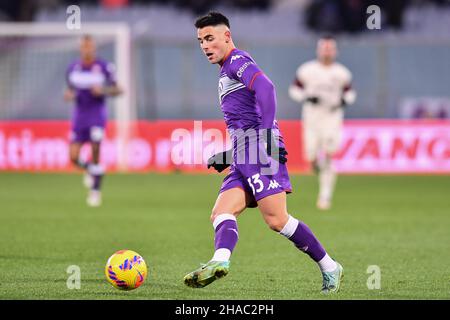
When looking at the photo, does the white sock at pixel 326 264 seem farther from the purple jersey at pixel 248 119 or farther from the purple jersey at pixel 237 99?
the purple jersey at pixel 237 99

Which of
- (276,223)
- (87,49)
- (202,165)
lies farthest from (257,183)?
(202,165)

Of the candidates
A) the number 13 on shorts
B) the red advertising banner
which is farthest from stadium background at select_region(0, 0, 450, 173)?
the number 13 on shorts

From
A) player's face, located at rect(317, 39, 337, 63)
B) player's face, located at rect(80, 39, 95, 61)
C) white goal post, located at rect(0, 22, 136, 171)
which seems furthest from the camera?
white goal post, located at rect(0, 22, 136, 171)

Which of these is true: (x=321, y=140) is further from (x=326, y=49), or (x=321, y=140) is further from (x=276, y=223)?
(x=276, y=223)

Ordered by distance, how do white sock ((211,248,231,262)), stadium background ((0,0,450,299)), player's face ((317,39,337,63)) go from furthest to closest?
player's face ((317,39,337,63)) < stadium background ((0,0,450,299)) < white sock ((211,248,231,262))

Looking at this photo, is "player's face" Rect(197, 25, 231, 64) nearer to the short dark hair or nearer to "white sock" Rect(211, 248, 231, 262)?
the short dark hair

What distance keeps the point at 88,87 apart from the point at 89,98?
0.58ft

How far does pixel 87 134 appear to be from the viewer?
16.2 m

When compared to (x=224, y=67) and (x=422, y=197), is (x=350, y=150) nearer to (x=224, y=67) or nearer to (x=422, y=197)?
(x=422, y=197)

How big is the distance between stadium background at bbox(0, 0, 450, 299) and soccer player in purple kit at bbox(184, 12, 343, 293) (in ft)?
1.37

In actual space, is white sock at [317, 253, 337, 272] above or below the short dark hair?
below

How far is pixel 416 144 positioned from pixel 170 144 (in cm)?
525

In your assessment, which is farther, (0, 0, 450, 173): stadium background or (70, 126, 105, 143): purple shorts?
(0, 0, 450, 173): stadium background

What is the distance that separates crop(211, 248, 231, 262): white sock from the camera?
7148 millimetres
